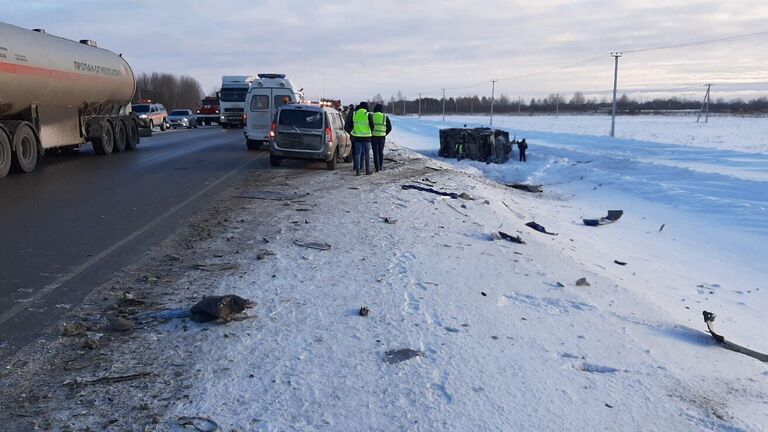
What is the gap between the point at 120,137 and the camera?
73.3 ft

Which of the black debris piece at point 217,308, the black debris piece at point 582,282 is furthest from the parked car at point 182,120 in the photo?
the black debris piece at point 217,308

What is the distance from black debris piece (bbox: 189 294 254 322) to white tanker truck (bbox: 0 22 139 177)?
1146 cm

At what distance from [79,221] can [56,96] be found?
9.24m

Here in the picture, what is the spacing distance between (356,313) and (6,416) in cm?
265

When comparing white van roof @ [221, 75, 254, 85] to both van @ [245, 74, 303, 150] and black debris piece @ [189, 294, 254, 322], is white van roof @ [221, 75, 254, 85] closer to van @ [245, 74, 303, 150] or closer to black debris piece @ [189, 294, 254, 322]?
van @ [245, 74, 303, 150]

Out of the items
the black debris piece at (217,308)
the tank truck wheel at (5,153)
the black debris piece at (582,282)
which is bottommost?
the black debris piece at (582,282)

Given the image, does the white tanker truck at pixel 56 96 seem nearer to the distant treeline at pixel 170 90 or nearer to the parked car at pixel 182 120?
the parked car at pixel 182 120

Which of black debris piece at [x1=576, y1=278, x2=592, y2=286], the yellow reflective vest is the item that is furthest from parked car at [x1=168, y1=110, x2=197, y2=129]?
black debris piece at [x1=576, y1=278, x2=592, y2=286]

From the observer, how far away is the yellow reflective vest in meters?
15.6

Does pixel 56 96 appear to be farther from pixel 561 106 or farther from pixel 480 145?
pixel 561 106

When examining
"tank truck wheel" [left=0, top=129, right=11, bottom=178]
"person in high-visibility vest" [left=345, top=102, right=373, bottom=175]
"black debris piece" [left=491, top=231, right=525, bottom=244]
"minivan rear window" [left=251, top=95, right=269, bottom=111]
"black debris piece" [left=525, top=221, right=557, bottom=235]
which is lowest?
"black debris piece" [left=525, top=221, right=557, bottom=235]

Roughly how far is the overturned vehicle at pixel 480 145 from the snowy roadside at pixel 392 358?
1717cm

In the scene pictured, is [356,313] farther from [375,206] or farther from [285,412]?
[375,206]

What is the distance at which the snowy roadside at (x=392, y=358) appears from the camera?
3785 millimetres
